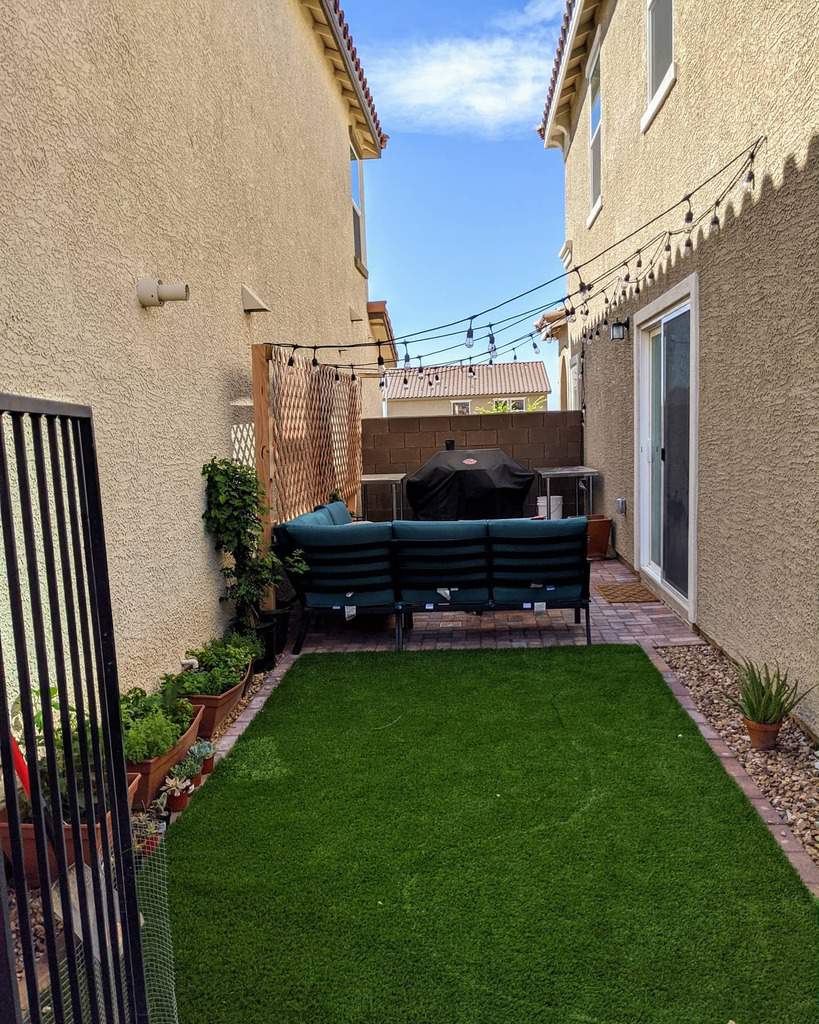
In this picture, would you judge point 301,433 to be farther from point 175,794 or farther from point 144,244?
point 175,794

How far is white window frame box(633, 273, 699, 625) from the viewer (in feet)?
18.1

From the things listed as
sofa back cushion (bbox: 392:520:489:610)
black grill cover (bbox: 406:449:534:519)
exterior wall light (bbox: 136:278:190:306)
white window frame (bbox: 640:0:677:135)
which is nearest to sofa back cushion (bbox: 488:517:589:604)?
sofa back cushion (bbox: 392:520:489:610)

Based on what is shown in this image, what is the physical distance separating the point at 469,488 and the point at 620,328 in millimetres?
2400

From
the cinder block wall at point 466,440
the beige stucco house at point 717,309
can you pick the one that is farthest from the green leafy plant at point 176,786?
the cinder block wall at point 466,440

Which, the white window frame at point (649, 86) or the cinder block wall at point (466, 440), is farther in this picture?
the cinder block wall at point (466, 440)

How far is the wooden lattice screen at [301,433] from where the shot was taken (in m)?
6.14

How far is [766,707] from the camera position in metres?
3.78

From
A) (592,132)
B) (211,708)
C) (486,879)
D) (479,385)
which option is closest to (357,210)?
(592,132)

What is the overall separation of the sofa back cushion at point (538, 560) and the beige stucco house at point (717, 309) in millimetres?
925

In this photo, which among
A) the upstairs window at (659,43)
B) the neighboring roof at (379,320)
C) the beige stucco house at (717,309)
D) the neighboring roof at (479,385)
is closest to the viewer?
the beige stucco house at (717,309)

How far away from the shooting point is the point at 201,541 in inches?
206

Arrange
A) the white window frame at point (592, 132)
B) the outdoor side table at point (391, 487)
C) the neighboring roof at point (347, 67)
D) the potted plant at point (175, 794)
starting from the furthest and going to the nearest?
the outdoor side table at point (391, 487) < the white window frame at point (592, 132) < the neighboring roof at point (347, 67) < the potted plant at point (175, 794)

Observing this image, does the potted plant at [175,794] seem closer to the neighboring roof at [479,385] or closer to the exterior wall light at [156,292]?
the exterior wall light at [156,292]

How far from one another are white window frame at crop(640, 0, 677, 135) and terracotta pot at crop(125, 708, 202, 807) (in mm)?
6005
